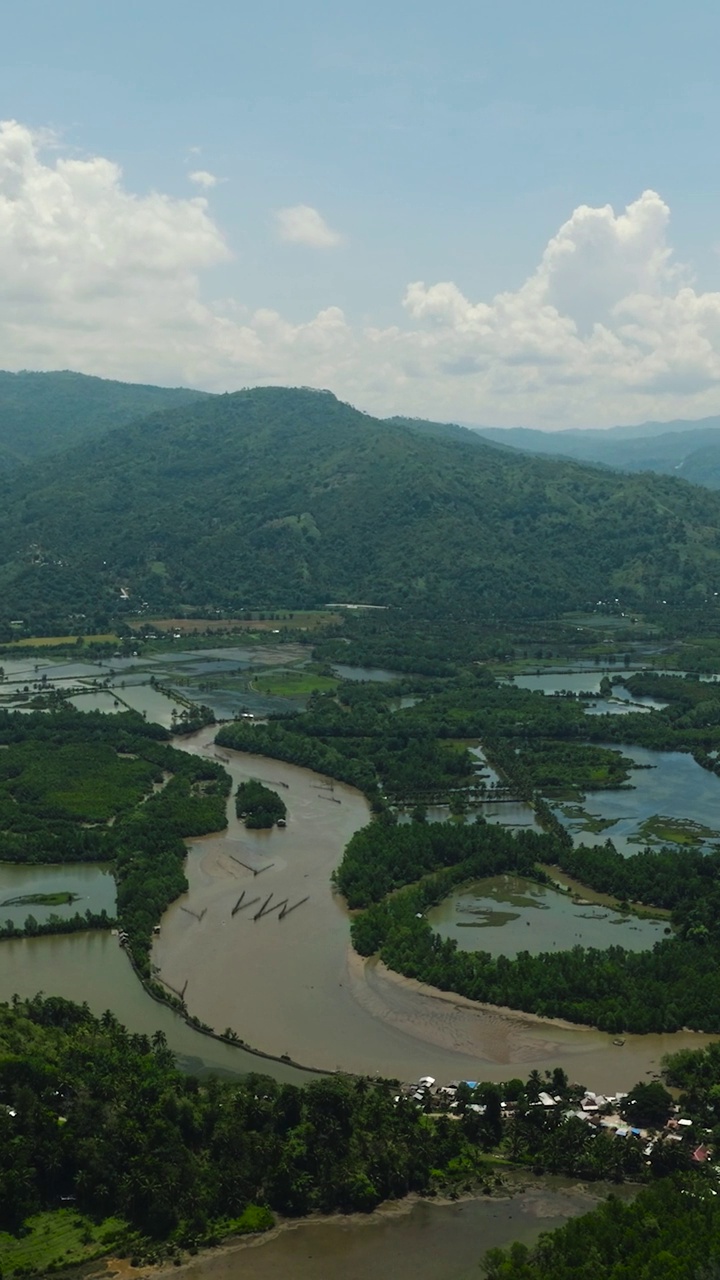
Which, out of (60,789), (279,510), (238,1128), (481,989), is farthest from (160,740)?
(279,510)

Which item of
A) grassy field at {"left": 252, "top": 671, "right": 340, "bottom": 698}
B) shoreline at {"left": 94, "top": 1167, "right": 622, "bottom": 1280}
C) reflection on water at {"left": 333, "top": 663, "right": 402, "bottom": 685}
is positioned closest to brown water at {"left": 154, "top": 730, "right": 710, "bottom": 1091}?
shoreline at {"left": 94, "top": 1167, "right": 622, "bottom": 1280}

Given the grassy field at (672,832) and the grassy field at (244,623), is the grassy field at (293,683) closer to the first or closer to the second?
the grassy field at (244,623)

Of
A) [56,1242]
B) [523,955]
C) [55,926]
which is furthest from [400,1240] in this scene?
[55,926]

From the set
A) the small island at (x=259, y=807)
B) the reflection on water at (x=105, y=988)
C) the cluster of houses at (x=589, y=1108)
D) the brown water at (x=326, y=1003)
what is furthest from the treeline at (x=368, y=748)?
the cluster of houses at (x=589, y=1108)

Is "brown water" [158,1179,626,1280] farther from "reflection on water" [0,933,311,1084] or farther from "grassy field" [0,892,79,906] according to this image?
"grassy field" [0,892,79,906]

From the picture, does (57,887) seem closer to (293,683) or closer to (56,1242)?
(56,1242)

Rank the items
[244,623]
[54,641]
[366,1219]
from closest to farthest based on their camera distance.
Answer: [366,1219]
[54,641]
[244,623]
